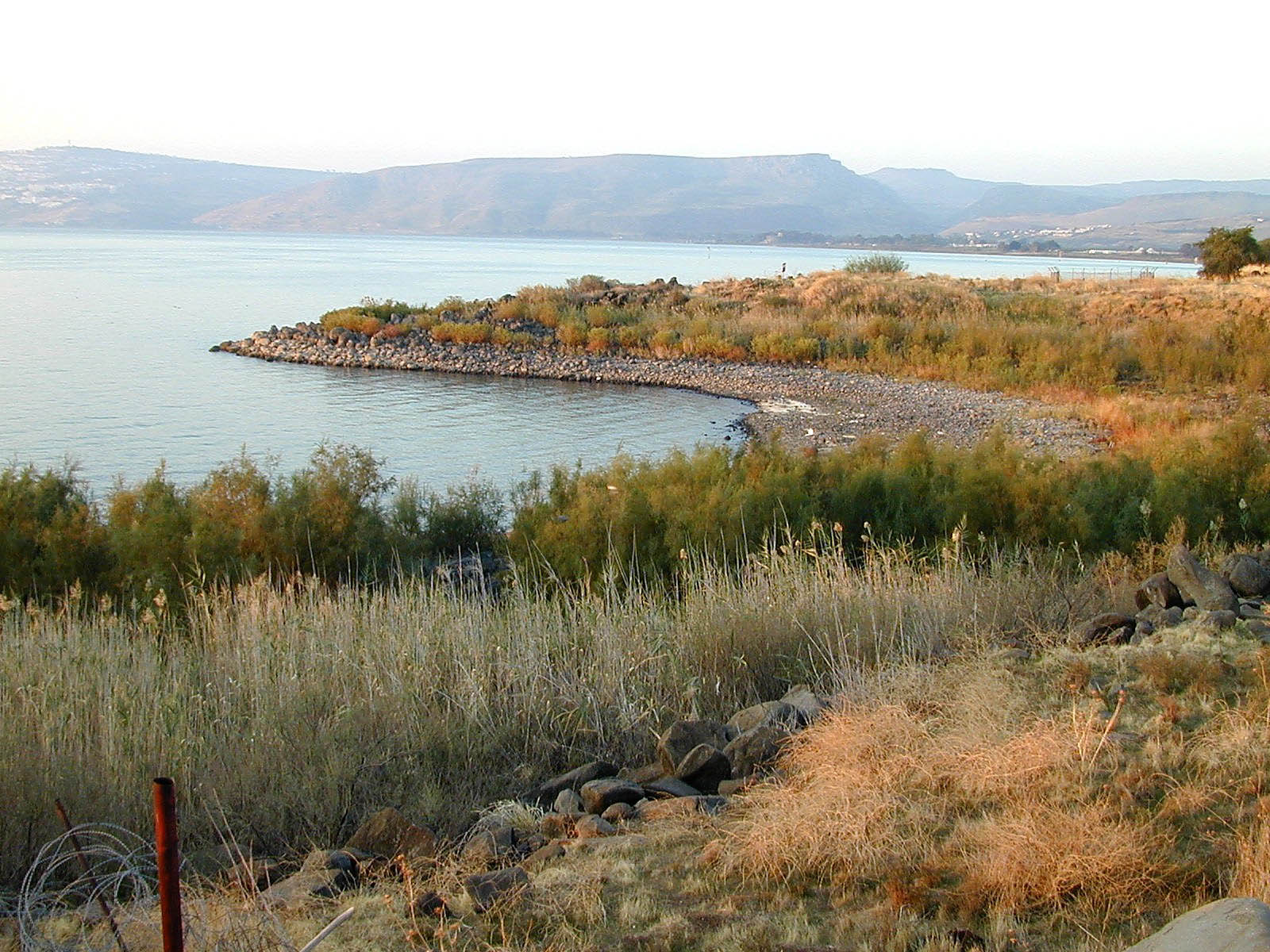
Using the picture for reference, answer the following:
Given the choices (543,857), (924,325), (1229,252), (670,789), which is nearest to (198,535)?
(670,789)

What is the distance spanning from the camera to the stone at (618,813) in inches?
200

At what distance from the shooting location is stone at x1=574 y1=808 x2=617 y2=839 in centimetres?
484

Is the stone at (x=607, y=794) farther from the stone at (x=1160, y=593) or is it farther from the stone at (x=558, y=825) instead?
the stone at (x=1160, y=593)

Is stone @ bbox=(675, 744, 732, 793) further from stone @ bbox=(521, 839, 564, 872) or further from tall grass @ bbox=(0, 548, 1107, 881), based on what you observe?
stone @ bbox=(521, 839, 564, 872)

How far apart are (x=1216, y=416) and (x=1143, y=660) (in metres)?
14.6

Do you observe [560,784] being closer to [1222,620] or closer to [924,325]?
[1222,620]

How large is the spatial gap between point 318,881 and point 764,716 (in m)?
2.65

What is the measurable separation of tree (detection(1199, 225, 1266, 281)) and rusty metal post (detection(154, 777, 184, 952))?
5520 cm

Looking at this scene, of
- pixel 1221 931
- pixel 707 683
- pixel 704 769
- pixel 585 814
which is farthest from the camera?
pixel 707 683

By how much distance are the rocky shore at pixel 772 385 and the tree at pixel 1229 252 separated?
28.5 meters

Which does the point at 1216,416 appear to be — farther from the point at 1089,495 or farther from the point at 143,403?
the point at 143,403

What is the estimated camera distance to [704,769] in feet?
18.4

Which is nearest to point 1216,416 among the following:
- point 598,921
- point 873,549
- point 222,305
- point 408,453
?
point 873,549

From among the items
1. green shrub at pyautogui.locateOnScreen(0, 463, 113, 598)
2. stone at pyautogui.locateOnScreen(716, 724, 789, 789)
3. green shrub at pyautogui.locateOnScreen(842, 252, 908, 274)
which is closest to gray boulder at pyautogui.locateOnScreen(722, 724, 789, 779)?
stone at pyautogui.locateOnScreen(716, 724, 789, 789)
